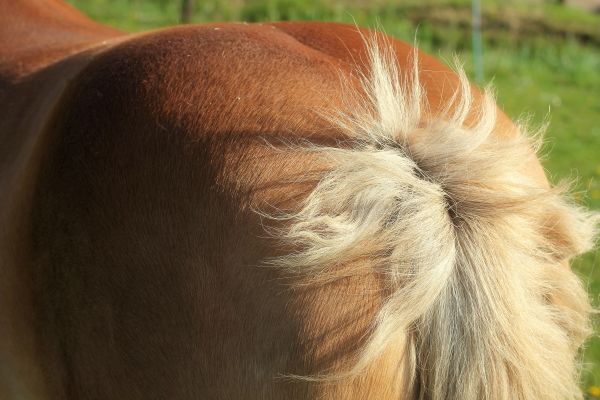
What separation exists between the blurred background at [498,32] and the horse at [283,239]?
17.3 feet

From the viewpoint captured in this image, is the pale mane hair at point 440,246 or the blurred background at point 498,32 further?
the blurred background at point 498,32

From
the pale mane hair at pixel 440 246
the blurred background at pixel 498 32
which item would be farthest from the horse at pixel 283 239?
the blurred background at pixel 498 32

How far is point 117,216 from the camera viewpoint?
5.12 feet

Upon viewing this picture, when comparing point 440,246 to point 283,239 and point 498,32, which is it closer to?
point 283,239

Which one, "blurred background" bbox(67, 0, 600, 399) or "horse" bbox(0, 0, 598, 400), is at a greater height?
"blurred background" bbox(67, 0, 600, 399)

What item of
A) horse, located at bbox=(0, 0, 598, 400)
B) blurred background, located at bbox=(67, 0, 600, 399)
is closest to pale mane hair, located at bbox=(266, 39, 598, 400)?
horse, located at bbox=(0, 0, 598, 400)

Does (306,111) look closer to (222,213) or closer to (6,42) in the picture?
(222,213)

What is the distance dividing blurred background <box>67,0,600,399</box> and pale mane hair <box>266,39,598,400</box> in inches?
209

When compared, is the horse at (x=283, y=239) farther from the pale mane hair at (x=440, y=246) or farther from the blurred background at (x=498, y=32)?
the blurred background at (x=498, y=32)

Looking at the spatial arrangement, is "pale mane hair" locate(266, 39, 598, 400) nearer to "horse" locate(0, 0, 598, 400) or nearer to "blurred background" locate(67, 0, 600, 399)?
"horse" locate(0, 0, 598, 400)

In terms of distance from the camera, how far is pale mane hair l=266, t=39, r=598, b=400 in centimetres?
141

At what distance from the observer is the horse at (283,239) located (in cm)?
141

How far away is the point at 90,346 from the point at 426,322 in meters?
0.62

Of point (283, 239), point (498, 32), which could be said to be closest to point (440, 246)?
point (283, 239)
